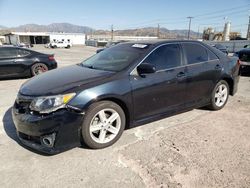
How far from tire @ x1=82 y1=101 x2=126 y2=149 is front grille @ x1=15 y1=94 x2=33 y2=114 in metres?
0.83

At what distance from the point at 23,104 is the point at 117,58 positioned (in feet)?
5.81

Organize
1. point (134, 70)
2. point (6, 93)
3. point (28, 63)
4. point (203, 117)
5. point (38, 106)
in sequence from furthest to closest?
point (28, 63) < point (6, 93) < point (203, 117) < point (134, 70) < point (38, 106)

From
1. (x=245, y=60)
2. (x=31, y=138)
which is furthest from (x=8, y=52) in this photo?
(x=245, y=60)

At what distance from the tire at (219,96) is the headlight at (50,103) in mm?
3246

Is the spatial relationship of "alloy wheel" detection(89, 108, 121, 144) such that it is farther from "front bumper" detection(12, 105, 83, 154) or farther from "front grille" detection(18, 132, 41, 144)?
"front grille" detection(18, 132, 41, 144)

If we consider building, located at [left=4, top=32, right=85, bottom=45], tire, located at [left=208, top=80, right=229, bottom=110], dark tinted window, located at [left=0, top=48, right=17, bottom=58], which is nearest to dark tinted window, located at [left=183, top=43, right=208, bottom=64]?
tire, located at [left=208, top=80, right=229, bottom=110]

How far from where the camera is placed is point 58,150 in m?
2.99

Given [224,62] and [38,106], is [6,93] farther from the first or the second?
[224,62]

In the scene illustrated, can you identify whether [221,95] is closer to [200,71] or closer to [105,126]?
[200,71]

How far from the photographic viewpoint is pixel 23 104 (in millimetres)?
3289

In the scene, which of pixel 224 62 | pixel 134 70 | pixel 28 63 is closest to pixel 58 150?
pixel 134 70

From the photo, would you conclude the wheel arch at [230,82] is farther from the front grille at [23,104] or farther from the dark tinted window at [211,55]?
the front grille at [23,104]

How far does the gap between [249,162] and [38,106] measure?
114 inches

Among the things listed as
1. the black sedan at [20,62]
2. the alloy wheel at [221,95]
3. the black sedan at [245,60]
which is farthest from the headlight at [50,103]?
the black sedan at [245,60]
